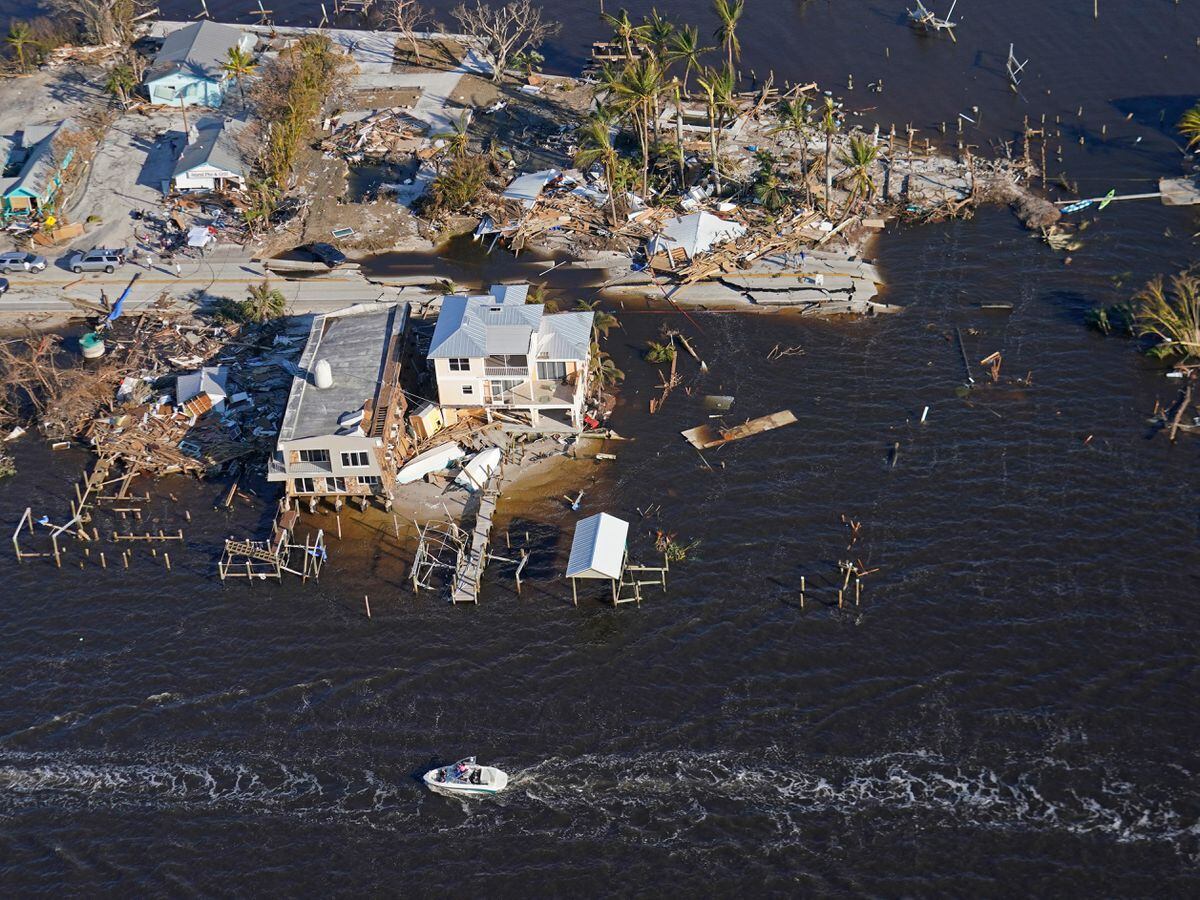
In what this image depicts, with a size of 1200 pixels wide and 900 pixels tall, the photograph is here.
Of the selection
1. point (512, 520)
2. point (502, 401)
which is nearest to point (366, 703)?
point (512, 520)

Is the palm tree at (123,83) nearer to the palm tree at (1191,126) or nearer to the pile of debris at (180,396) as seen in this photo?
the pile of debris at (180,396)

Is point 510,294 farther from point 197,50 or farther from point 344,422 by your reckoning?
point 197,50

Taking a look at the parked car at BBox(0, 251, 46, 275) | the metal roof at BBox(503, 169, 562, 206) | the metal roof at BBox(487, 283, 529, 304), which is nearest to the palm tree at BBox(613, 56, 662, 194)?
the metal roof at BBox(503, 169, 562, 206)

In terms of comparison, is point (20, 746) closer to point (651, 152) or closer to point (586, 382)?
point (586, 382)

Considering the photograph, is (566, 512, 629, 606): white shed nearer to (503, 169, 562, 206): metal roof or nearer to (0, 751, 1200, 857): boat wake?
(0, 751, 1200, 857): boat wake

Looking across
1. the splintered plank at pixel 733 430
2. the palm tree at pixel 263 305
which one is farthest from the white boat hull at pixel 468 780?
the palm tree at pixel 263 305
